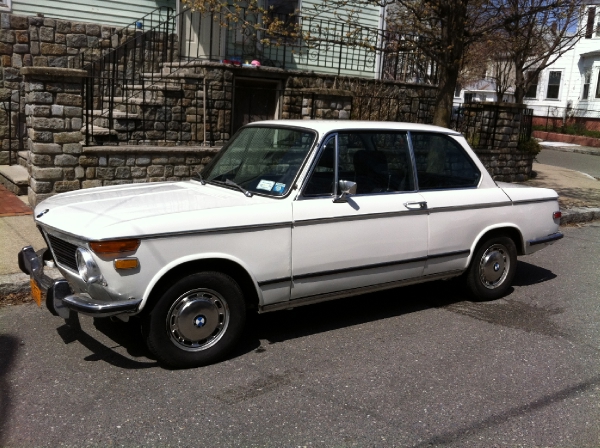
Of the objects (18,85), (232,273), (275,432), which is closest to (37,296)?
(232,273)

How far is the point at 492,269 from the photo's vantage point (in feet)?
20.2

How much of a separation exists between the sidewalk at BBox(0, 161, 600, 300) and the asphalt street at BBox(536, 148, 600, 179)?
8.60 ft

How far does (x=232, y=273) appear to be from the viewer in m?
4.59

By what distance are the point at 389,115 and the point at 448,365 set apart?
998cm

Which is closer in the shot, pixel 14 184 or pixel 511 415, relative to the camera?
pixel 511 415

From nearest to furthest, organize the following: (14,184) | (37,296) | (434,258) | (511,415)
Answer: (511,415), (37,296), (434,258), (14,184)

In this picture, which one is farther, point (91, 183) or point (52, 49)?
point (52, 49)

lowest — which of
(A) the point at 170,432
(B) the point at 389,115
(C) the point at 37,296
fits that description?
(A) the point at 170,432

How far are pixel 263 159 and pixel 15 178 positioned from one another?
6.02 m

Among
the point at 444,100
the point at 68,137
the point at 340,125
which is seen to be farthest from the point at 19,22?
the point at 340,125

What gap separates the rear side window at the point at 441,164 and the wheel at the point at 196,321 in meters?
2.06

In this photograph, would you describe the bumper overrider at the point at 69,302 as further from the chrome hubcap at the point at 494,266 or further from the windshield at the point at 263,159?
the chrome hubcap at the point at 494,266

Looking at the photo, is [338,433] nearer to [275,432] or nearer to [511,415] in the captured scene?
[275,432]

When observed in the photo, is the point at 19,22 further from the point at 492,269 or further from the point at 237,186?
the point at 492,269
